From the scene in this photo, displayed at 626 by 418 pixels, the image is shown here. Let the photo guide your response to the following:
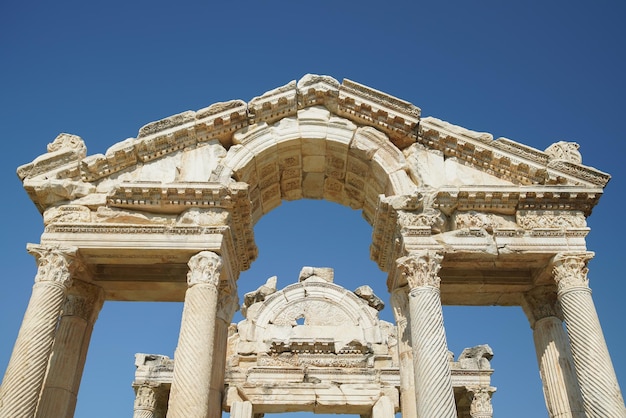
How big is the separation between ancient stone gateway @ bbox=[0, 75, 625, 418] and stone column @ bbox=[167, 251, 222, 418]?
0.03 meters

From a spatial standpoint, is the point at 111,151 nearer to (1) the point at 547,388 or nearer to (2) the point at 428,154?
(2) the point at 428,154

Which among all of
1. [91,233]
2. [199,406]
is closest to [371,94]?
[91,233]

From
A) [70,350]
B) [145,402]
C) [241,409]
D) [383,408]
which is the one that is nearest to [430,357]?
[383,408]

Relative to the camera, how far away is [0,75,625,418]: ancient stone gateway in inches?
421

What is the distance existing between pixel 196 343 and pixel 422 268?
4.51 meters

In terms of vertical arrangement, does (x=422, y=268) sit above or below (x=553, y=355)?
above

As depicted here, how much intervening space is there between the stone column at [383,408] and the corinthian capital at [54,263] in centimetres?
895

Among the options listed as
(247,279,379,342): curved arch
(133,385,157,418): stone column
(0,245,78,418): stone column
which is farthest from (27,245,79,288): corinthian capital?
(133,385,157,418): stone column

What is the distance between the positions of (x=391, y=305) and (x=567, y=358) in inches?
152

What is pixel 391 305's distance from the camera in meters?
13.3

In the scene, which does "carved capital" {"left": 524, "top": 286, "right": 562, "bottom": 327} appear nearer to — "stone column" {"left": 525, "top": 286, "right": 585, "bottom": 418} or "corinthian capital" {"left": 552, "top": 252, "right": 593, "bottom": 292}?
"stone column" {"left": 525, "top": 286, "right": 585, "bottom": 418}

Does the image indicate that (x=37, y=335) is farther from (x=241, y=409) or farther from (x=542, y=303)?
(x=542, y=303)

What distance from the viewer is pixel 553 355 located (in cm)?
1259

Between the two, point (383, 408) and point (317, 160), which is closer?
point (317, 160)
